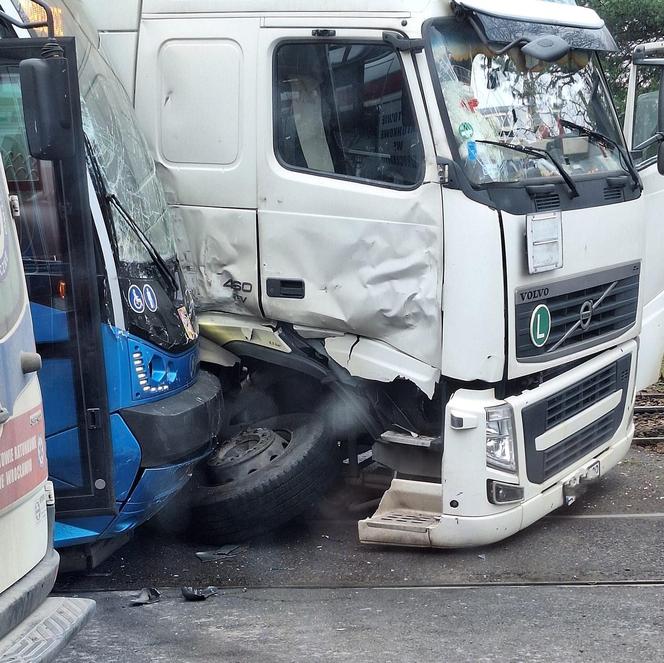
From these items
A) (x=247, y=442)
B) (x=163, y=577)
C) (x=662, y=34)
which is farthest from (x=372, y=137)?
(x=662, y=34)

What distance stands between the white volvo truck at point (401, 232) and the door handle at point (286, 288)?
0.04 ft

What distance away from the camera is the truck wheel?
19.0 feet

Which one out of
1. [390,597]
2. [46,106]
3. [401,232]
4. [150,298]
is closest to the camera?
[46,106]

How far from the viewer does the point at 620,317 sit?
246 inches

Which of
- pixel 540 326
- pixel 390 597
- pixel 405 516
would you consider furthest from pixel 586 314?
pixel 390 597

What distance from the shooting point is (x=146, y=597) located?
5.27 metres

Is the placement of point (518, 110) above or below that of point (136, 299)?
above

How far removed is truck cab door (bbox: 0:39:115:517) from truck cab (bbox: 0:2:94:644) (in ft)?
2.53

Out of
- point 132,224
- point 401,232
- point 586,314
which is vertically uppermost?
point 132,224

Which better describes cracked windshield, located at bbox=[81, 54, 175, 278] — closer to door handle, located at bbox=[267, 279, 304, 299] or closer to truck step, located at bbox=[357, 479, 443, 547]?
door handle, located at bbox=[267, 279, 304, 299]

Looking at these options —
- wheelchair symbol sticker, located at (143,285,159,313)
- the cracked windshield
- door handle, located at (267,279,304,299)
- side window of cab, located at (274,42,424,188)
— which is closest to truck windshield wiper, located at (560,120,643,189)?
side window of cab, located at (274,42,424,188)

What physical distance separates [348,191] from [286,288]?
0.61m

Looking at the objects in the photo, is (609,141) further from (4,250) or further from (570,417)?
(4,250)

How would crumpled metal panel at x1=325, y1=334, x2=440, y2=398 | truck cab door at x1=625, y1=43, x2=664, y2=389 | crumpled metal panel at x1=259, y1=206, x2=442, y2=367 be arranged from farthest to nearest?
truck cab door at x1=625, y1=43, x2=664, y2=389 < crumpled metal panel at x1=325, y1=334, x2=440, y2=398 < crumpled metal panel at x1=259, y1=206, x2=442, y2=367
